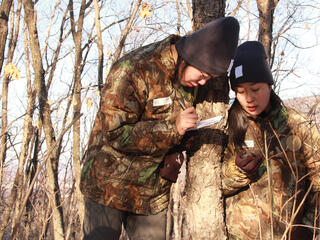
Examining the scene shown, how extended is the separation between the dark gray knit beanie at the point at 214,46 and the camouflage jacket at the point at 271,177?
1.66ft

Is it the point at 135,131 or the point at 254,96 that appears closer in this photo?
the point at 135,131

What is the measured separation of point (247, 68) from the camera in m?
1.99

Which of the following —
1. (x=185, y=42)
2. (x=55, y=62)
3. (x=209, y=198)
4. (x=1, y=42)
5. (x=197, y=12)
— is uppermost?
(x=55, y=62)

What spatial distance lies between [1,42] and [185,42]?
346 centimetres

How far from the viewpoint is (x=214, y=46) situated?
1794 millimetres

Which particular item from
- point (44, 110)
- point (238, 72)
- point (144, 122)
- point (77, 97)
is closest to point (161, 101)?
point (144, 122)

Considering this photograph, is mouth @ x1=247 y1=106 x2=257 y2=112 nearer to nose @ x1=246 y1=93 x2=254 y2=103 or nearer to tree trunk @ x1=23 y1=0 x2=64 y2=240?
nose @ x1=246 y1=93 x2=254 y2=103

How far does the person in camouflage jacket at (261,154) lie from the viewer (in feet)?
6.54

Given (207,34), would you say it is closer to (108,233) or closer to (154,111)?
(154,111)

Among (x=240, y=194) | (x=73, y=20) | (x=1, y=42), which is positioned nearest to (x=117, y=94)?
(x=240, y=194)

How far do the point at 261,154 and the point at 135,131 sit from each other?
0.76 meters

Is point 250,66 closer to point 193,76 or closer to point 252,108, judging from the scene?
Result: point 252,108

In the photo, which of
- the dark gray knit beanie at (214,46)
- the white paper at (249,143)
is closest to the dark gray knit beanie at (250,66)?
the dark gray knit beanie at (214,46)

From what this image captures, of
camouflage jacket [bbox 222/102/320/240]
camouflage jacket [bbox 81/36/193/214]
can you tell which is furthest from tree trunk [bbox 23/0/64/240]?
camouflage jacket [bbox 222/102/320/240]
